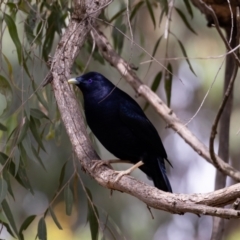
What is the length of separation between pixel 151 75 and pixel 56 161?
261 centimetres

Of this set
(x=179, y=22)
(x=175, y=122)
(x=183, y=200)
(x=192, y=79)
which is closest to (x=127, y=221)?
(x=192, y=79)

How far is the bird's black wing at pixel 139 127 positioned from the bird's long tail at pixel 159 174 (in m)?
0.08

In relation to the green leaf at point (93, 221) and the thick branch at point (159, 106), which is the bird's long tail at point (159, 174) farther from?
the green leaf at point (93, 221)

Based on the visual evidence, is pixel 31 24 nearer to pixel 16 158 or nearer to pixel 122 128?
pixel 122 128

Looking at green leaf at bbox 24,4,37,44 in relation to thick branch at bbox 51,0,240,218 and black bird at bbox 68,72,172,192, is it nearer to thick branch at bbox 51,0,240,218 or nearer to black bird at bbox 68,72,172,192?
thick branch at bbox 51,0,240,218

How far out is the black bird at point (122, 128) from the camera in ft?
13.7

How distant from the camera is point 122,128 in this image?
13.9ft

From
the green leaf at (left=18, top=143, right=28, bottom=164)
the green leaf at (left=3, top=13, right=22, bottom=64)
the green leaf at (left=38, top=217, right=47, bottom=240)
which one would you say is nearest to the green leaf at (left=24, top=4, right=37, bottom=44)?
the green leaf at (left=3, top=13, right=22, bottom=64)

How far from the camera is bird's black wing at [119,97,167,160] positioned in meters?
4.26

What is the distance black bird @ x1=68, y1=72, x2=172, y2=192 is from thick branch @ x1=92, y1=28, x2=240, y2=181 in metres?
0.18

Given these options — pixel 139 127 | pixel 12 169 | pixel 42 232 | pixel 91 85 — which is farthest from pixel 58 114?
pixel 42 232

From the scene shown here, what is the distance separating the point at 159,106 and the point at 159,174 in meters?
0.50

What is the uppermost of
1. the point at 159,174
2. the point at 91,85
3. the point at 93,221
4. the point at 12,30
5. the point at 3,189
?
the point at 12,30

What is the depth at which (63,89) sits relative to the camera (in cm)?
350
